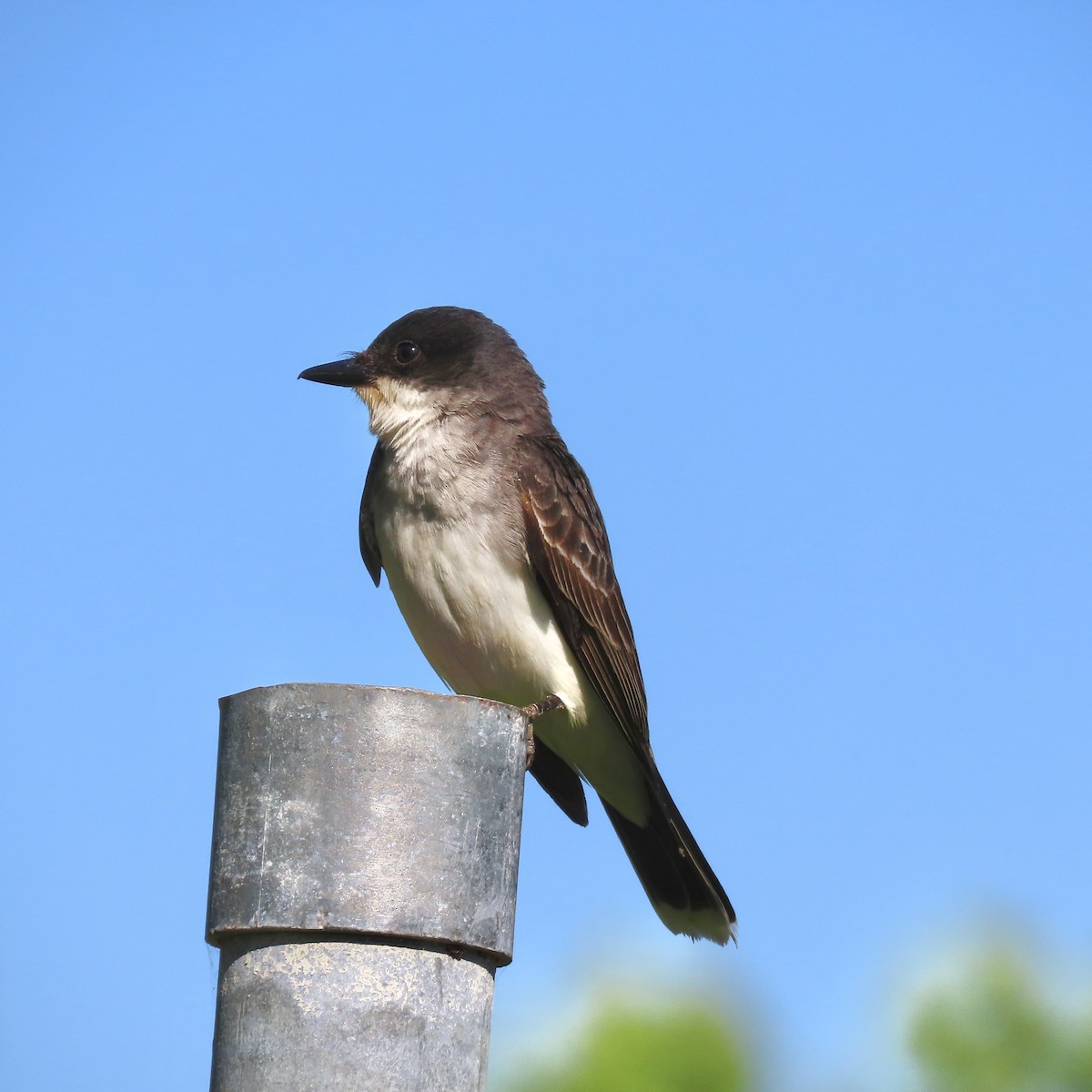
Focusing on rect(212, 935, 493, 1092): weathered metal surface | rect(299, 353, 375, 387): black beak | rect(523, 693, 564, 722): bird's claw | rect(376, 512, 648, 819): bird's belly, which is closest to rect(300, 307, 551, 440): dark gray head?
rect(299, 353, 375, 387): black beak

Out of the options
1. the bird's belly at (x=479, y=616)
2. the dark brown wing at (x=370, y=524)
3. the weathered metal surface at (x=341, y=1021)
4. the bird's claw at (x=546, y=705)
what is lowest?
the weathered metal surface at (x=341, y=1021)

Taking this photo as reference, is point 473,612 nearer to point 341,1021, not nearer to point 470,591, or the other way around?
point 470,591

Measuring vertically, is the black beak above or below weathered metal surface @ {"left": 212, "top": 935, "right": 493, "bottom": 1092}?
above

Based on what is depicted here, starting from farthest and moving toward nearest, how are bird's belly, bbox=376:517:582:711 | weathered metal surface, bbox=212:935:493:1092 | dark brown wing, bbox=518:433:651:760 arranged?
1. dark brown wing, bbox=518:433:651:760
2. bird's belly, bbox=376:517:582:711
3. weathered metal surface, bbox=212:935:493:1092

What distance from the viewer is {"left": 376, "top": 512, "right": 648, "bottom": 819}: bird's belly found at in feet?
21.5

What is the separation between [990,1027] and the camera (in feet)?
50.8

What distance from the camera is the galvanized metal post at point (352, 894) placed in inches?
140

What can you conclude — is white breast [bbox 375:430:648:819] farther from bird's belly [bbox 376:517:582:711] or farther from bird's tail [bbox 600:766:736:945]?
bird's tail [bbox 600:766:736:945]

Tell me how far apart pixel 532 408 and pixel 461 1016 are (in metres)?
4.11

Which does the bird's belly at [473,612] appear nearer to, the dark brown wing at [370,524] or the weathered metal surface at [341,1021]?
the dark brown wing at [370,524]

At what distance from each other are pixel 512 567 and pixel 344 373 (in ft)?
4.91

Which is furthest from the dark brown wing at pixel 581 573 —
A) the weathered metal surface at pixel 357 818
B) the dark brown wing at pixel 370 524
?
the weathered metal surface at pixel 357 818

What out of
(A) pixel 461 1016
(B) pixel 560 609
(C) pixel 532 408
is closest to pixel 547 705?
(B) pixel 560 609

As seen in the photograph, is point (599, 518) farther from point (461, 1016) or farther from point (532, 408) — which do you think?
point (461, 1016)
